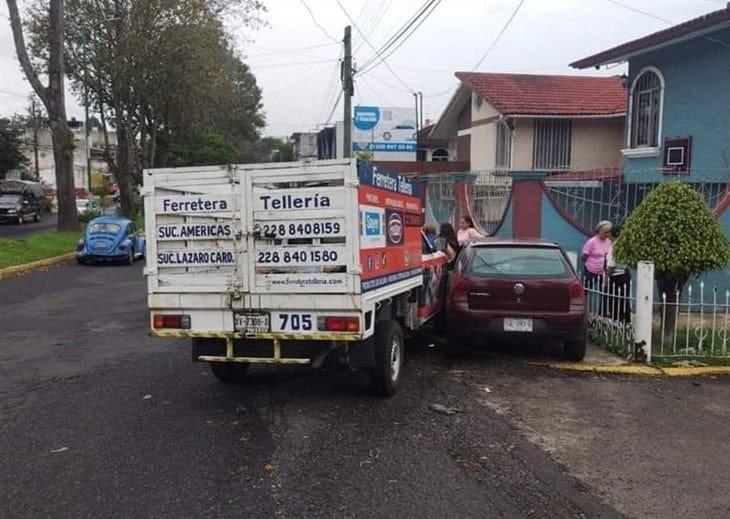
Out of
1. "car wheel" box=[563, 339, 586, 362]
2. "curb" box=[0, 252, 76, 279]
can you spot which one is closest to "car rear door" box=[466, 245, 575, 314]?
"car wheel" box=[563, 339, 586, 362]

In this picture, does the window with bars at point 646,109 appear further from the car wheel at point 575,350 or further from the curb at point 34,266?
the curb at point 34,266

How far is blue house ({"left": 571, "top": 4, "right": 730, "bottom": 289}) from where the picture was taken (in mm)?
14484

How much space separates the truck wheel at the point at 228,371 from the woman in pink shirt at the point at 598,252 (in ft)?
16.9

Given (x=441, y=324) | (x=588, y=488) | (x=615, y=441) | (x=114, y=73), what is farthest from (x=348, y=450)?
(x=114, y=73)

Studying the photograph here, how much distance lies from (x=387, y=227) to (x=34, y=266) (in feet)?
47.6

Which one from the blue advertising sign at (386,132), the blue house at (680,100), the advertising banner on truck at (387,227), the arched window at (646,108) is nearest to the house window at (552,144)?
the blue house at (680,100)

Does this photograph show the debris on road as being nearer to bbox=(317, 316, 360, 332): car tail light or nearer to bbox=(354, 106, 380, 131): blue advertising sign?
bbox=(317, 316, 360, 332): car tail light

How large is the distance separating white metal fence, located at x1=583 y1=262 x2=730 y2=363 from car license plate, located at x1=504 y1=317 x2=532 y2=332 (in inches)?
48.2

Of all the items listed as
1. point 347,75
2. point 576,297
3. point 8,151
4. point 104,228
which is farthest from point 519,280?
point 8,151

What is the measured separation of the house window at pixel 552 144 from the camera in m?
25.3

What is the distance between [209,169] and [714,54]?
41.2 feet

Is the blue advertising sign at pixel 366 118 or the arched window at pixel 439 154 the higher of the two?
the blue advertising sign at pixel 366 118

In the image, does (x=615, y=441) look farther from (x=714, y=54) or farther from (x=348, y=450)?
(x=714, y=54)

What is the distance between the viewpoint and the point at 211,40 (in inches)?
1144
